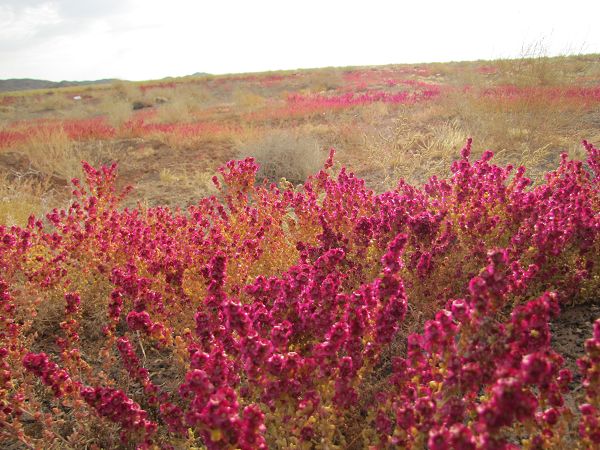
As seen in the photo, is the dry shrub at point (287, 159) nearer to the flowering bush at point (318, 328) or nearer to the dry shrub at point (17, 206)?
the dry shrub at point (17, 206)

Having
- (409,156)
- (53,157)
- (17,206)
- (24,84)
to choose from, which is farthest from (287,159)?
(24,84)

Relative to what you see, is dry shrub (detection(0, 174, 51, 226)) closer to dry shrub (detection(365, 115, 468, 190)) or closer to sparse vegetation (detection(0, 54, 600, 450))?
sparse vegetation (detection(0, 54, 600, 450))

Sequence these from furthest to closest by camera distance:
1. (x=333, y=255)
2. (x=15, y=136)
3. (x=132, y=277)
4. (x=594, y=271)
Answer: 1. (x=15, y=136)
2. (x=594, y=271)
3. (x=132, y=277)
4. (x=333, y=255)

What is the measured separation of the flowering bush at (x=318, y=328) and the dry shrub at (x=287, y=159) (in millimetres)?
4073

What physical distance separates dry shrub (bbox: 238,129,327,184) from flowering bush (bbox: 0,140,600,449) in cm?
407

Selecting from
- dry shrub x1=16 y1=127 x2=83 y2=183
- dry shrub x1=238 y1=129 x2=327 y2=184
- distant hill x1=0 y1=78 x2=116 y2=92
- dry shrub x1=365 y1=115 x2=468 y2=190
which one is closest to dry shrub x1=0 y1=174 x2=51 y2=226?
dry shrub x1=16 y1=127 x2=83 y2=183

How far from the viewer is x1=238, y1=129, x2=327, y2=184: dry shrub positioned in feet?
27.7

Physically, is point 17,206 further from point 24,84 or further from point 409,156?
point 24,84

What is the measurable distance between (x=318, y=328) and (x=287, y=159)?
6875 millimetres

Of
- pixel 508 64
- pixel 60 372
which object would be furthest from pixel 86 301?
pixel 508 64

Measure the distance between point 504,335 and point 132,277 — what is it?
193cm

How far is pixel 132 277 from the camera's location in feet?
8.14

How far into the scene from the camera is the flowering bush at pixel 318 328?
1.37 meters

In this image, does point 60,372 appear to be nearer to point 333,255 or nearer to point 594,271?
point 333,255
